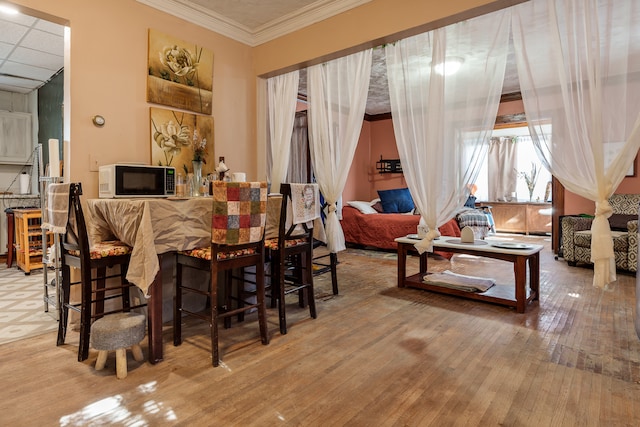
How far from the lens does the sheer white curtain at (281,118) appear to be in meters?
4.02

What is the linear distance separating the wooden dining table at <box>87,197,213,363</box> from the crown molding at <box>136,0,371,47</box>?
1.97 m

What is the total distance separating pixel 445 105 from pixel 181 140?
2.37 meters

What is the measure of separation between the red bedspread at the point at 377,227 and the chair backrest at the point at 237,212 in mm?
3599

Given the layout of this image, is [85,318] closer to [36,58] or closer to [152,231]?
[152,231]

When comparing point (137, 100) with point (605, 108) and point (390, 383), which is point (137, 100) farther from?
point (605, 108)

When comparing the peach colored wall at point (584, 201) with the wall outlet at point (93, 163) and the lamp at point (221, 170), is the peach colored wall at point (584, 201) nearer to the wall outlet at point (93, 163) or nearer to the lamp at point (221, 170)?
the lamp at point (221, 170)

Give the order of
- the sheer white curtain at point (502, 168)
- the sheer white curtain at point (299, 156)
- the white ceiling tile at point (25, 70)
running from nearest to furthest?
A: the white ceiling tile at point (25, 70) → the sheer white curtain at point (299, 156) → the sheer white curtain at point (502, 168)

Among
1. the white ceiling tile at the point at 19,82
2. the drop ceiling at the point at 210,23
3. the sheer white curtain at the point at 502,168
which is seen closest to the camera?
the drop ceiling at the point at 210,23

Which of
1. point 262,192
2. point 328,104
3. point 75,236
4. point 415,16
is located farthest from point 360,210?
point 75,236

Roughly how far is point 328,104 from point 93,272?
8.33 feet

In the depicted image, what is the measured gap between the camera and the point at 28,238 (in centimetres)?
432

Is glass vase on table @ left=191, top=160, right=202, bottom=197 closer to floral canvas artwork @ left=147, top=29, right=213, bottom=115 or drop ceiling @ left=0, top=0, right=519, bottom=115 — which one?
floral canvas artwork @ left=147, top=29, right=213, bottom=115

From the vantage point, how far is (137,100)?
3.15 meters

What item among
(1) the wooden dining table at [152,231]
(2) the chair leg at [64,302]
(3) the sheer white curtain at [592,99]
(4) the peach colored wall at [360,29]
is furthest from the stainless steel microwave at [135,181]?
(3) the sheer white curtain at [592,99]
